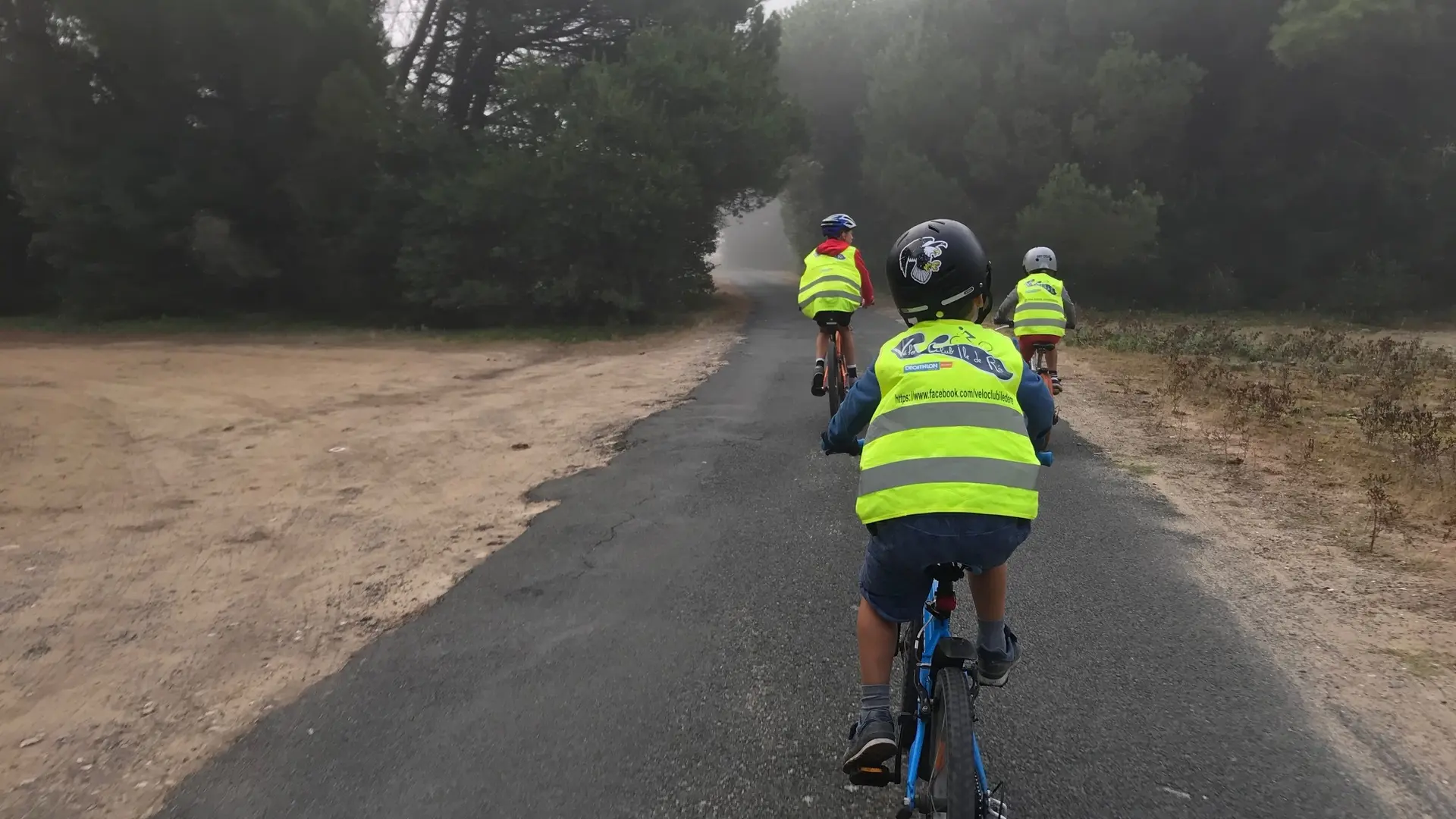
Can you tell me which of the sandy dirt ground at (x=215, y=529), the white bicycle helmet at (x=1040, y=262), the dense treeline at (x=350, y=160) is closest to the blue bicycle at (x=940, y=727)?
the sandy dirt ground at (x=215, y=529)

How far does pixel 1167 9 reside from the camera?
24.5m

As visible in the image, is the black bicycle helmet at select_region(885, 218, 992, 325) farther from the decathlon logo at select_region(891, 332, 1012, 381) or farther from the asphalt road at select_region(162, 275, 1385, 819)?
the asphalt road at select_region(162, 275, 1385, 819)

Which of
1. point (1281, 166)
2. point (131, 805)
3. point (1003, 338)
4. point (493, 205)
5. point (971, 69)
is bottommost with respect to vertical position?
point (131, 805)

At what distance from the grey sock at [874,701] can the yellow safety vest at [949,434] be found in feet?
1.73

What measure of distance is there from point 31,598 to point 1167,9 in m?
27.7

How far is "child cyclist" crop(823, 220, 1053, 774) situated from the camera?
7.89 feet

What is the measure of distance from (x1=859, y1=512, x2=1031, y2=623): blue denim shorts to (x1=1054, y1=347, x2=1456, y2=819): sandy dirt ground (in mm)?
1605

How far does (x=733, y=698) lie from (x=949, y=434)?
5.23 ft

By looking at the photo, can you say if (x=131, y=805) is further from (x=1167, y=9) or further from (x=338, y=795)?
(x=1167, y=9)

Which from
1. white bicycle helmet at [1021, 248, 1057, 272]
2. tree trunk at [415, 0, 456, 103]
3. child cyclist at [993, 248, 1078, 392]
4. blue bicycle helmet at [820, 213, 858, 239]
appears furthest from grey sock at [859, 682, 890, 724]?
tree trunk at [415, 0, 456, 103]

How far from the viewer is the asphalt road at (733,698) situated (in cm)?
291

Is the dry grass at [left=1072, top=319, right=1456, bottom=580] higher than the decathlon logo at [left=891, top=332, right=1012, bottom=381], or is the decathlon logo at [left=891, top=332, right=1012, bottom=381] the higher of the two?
the decathlon logo at [left=891, top=332, right=1012, bottom=381]

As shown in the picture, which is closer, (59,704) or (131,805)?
(131,805)

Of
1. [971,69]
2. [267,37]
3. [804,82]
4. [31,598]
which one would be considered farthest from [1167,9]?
[31,598]
